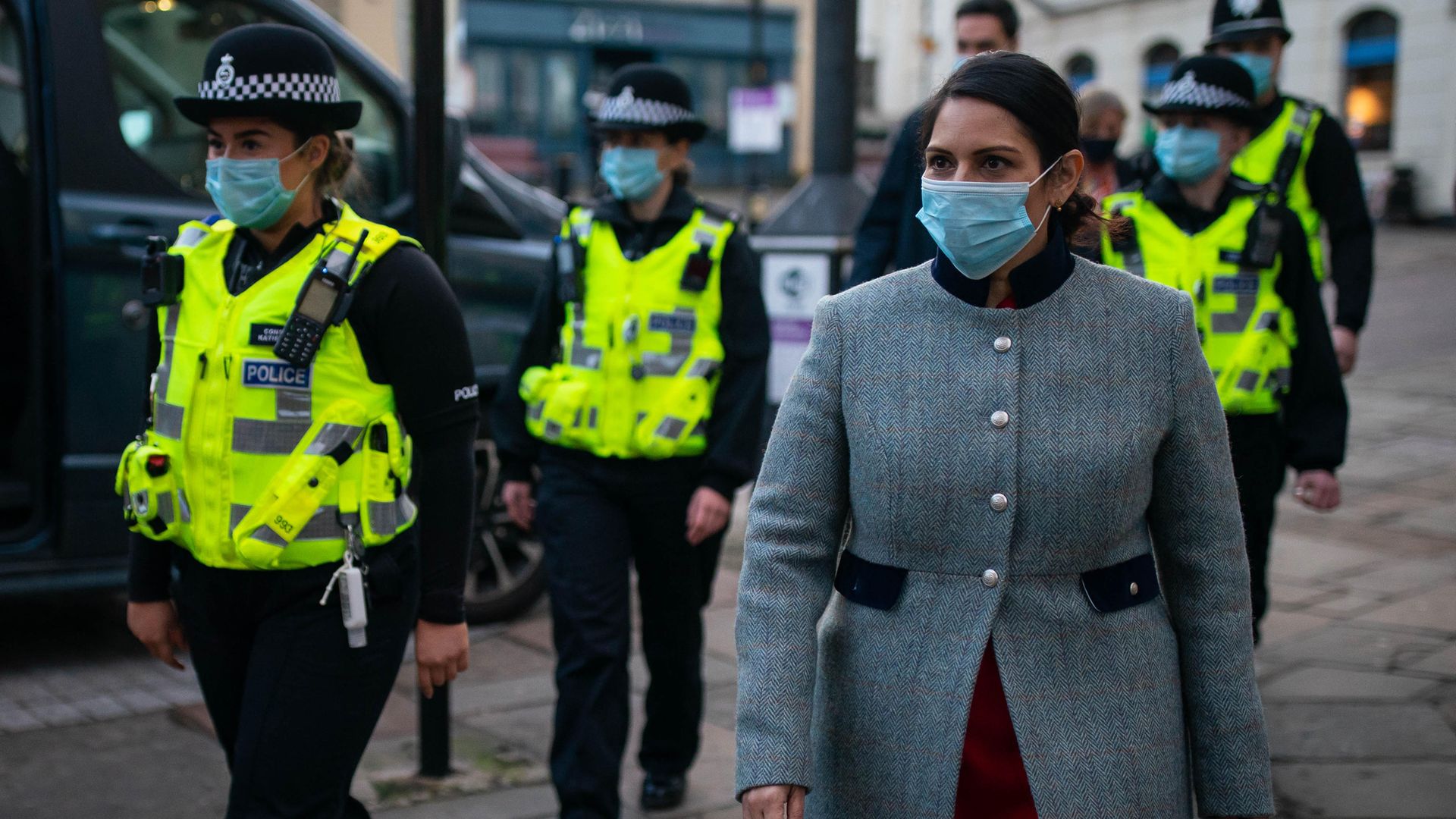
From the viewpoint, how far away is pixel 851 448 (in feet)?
7.32

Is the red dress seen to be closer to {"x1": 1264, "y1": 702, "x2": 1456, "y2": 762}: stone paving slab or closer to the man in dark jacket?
the man in dark jacket

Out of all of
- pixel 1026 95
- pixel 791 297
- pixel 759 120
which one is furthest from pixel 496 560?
pixel 759 120

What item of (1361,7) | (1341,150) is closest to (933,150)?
(1341,150)

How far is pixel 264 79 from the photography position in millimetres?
2838

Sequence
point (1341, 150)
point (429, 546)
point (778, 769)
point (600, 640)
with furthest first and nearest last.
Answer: point (1341, 150)
point (600, 640)
point (429, 546)
point (778, 769)

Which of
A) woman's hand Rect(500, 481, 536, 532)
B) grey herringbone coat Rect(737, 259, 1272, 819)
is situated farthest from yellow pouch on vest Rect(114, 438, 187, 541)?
woman's hand Rect(500, 481, 536, 532)

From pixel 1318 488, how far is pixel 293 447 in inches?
103

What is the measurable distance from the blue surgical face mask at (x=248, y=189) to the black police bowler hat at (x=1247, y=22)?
305cm

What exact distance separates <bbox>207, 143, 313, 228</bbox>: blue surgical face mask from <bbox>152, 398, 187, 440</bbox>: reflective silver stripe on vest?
0.37 metres

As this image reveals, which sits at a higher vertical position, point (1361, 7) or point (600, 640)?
point (1361, 7)

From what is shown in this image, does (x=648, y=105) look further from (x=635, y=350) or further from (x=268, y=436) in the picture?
(x=268, y=436)

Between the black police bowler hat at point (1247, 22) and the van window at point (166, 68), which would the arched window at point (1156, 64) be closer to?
the black police bowler hat at point (1247, 22)

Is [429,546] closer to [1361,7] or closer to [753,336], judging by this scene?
[753,336]

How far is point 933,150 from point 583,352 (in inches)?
80.0
